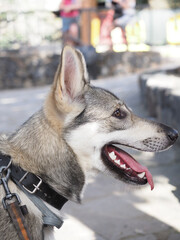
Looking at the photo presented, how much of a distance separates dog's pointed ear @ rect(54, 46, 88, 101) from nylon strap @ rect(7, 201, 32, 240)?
722mm

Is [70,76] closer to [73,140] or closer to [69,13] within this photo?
[73,140]

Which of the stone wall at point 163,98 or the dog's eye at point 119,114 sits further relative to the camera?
the stone wall at point 163,98

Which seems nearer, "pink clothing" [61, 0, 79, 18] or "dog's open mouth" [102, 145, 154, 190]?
"dog's open mouth" [102, 145, 154, 190]

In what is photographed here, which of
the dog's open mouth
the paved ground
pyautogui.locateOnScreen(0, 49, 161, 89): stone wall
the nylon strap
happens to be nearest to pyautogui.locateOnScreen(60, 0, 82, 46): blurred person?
pyautogui.locateOnScreen(0, 49, 161, 89): stone wall

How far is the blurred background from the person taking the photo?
167 inches

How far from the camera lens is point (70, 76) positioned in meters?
2.93

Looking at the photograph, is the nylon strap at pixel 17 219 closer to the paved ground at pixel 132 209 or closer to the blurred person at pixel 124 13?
the paved ground at pixel 132 209

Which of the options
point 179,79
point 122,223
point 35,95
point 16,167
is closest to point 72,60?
point 16,167

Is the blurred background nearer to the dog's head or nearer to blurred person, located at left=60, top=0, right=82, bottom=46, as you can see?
blurred person, located at left=60, top=0, right=82, bottom=46

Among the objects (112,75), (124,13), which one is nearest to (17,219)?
(112,75)

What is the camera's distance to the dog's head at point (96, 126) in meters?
2.85

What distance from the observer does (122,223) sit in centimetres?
415

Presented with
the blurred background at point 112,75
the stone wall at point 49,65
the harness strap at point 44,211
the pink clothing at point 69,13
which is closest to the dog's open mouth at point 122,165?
the harness strap at point 44,211

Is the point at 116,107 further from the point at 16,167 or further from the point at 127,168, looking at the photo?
the point at 16,167
